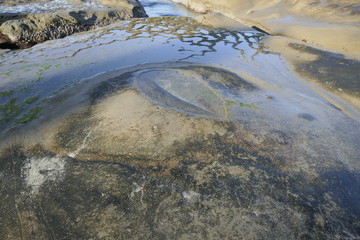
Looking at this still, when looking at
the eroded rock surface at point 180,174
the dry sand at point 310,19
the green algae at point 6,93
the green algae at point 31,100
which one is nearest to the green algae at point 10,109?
the green algae at point 31,100

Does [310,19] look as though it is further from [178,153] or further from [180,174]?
[180,174]

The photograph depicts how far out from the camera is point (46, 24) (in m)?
8.88

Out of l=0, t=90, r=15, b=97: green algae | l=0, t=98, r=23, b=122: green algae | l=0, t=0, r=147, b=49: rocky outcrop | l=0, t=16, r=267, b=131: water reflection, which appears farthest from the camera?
l=0, t=0, r=147, b=49: rocky outcrop

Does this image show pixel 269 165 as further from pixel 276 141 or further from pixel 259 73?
pixel 259 73

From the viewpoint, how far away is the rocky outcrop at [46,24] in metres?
8.09

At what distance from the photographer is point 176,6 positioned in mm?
18016

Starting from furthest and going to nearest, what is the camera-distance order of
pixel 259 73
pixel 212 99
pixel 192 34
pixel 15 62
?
pixel 192 34, pixel 15 62, pixel 259 73, pixel 212 99

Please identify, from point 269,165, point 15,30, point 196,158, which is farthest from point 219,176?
point 15,30

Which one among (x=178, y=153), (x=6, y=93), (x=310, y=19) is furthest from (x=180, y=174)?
(x=310, y=19)

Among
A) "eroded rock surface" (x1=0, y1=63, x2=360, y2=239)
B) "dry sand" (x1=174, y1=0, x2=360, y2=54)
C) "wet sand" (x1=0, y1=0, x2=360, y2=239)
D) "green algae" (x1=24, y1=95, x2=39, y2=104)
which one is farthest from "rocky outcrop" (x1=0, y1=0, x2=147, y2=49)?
"dry sand" (x1=174, y1=0, x2=360, y2=54)

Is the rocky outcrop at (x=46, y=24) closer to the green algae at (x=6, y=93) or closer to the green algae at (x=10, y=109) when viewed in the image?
the green algae at (x=6, y=93)

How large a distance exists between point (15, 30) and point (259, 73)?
8.20m

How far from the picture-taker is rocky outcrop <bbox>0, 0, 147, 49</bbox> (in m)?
8.09

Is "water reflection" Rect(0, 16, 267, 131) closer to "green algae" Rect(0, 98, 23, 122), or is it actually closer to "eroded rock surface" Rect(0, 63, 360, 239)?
"green algae" Rect(0, 98, 23, 122)
